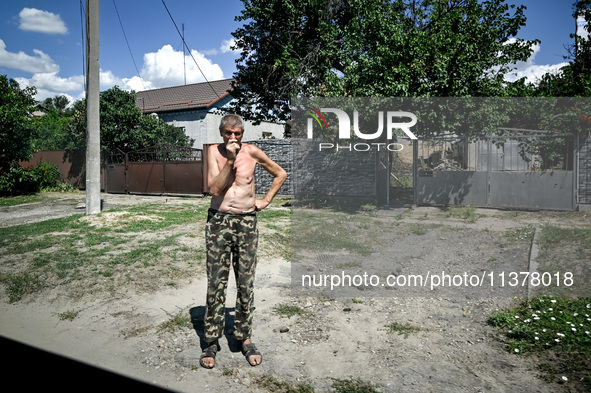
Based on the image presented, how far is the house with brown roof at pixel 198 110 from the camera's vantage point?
25.6 metres

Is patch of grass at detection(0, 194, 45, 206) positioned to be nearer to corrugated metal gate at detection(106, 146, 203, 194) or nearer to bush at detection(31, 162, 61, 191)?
bush at detection(31, 162, 61, 191)

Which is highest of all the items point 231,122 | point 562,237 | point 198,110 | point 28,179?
point 198,110

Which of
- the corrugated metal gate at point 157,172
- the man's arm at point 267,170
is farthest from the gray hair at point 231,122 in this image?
the corrugated metal gate at point 157,172

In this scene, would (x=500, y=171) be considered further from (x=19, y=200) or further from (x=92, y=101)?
(x=19, y=200)

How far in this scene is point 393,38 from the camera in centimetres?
1077

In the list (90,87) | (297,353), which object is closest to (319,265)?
(297,353)

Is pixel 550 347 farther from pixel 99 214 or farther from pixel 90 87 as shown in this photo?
pixel 90 87

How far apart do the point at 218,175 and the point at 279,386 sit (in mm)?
1685

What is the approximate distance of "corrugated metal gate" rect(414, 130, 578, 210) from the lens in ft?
38.6

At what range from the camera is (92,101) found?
34.9 feet

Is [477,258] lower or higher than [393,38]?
lower

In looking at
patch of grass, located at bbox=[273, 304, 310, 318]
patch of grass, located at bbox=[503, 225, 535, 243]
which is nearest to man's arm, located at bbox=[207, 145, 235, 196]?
patch of grass, located at bbox=[273, 304, 310, 318]

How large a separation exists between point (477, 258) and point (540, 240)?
190 cm

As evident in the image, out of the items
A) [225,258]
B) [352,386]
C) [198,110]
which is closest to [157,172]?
[198,110]
